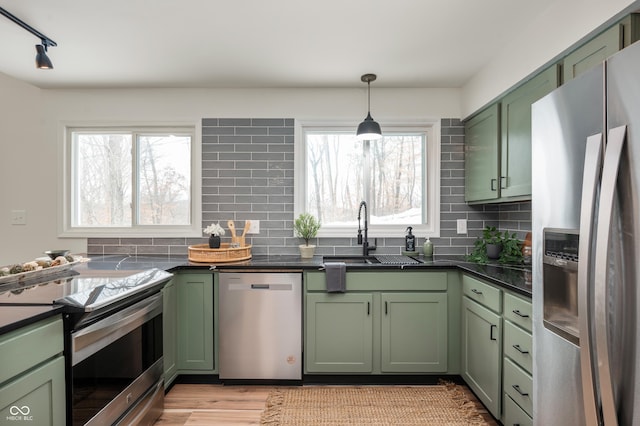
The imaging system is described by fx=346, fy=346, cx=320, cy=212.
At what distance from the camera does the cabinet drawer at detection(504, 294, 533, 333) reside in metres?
1.70

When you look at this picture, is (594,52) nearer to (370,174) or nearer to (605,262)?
(605,262)

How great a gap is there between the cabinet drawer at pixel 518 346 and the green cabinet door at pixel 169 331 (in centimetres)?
210

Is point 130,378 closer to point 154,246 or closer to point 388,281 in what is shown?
point 154,246

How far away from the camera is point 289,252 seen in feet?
10.2

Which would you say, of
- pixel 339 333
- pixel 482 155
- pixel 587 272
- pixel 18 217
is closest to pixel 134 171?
pixel 18 217

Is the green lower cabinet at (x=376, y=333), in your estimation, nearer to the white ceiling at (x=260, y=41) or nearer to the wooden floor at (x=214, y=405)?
the wooden floor at (x=214, y=405)

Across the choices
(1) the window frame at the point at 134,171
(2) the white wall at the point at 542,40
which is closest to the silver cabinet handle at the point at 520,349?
(2) the white wall at the point at 542,40

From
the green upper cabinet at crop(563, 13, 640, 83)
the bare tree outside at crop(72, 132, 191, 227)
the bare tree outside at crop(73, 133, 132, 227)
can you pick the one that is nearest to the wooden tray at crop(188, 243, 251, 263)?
the bare tree outside at crop(72, 132, 191, 227)

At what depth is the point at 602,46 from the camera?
151 cm

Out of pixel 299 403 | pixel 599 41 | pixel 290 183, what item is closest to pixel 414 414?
pixel 299 403

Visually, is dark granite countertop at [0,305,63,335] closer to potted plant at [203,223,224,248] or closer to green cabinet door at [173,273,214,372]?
green cabinet door at [173,273,214,372]

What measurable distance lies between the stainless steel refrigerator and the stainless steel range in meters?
1.75

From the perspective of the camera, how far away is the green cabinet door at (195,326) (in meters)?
2.54

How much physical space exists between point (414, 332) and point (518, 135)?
5.00ft
